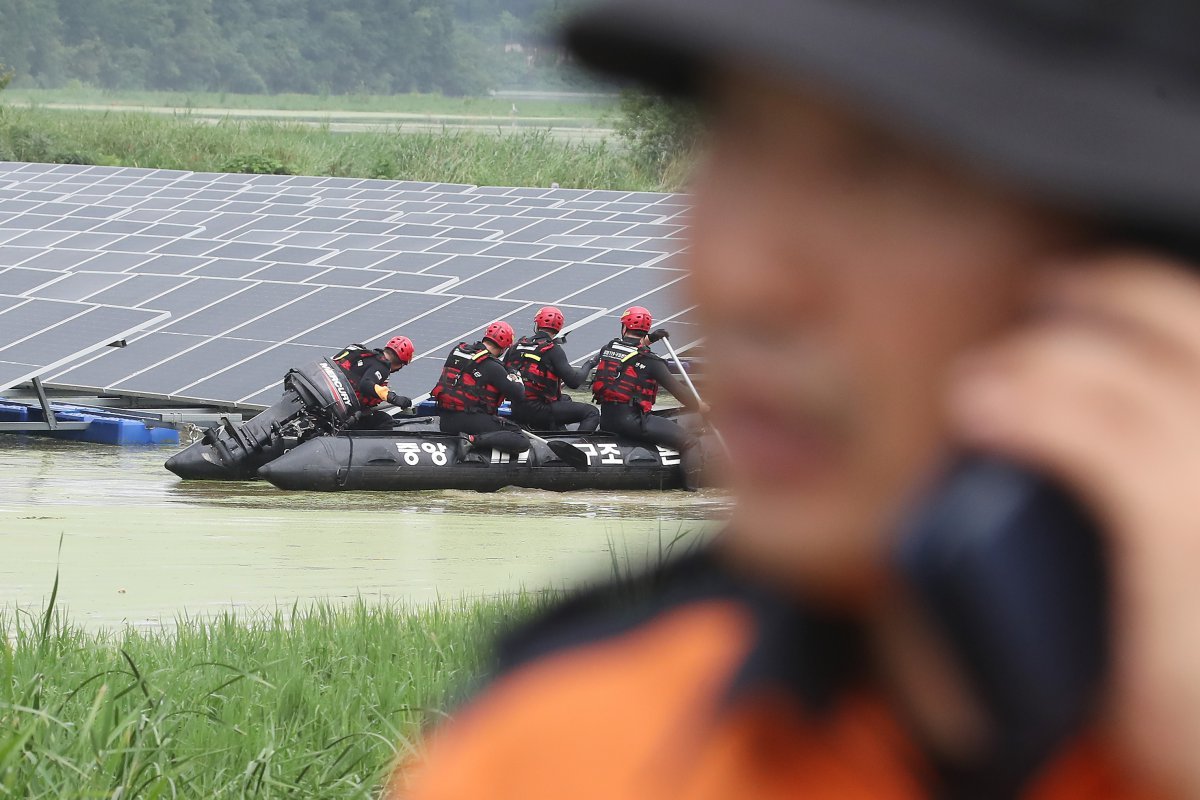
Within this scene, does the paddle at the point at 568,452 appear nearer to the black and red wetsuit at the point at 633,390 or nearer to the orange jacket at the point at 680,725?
the black and red wetsuit at the point at 633,390

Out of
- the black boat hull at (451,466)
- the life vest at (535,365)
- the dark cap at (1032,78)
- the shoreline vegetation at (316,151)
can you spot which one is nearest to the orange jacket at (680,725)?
the dark cap at (1032,78)

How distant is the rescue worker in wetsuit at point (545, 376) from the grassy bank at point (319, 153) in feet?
82.4

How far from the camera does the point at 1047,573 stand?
20.4 inches

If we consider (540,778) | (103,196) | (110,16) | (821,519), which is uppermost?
(821,519)

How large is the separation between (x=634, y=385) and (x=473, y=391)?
6.72 feet

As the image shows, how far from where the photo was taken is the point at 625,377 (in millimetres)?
19922

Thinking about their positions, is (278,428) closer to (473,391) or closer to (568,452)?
(473,391)

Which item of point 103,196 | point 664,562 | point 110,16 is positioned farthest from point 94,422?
point 110,16

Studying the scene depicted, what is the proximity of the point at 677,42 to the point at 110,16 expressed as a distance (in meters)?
134

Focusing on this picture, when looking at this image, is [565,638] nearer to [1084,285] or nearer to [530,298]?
[1084,285]

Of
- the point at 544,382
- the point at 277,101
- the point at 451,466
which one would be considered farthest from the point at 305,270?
the point at 277,101

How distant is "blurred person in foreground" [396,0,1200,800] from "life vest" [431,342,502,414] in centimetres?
1838

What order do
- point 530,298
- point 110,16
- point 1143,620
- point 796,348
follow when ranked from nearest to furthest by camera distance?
1. point 1143,620
2. point 796,348
3. point 530,298
4. point 110,16

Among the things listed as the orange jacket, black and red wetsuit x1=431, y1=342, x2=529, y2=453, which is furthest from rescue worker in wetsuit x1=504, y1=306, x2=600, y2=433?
the orange jacket
